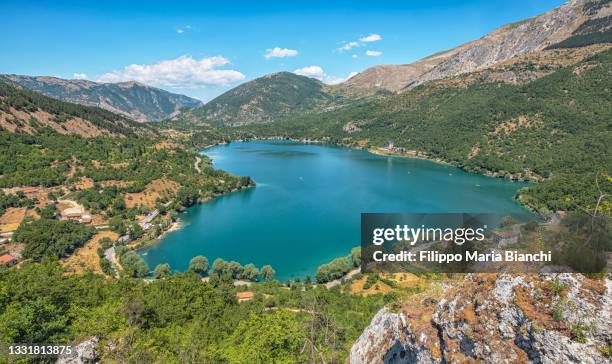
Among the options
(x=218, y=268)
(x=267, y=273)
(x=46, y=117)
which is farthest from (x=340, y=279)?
(x=46, y=117)

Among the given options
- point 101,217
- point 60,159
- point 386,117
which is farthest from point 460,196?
point 386,117

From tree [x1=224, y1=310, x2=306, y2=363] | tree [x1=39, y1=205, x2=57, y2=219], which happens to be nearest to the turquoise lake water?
tree [x1=39, y1=205, x2=57, y2=219]

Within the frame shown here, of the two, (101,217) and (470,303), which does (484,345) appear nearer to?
(470,303)

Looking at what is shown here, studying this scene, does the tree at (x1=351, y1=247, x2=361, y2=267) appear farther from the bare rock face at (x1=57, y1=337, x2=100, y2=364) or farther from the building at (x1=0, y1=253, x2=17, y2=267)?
the building at (x1=0, y1=253, x2=17, y2=267)

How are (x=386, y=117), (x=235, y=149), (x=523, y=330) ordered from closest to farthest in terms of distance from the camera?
1. (x=523, y=330)
2. (x=235, y=149)
3. (x=386, y=117)

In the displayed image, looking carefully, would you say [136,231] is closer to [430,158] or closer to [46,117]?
[46,117]

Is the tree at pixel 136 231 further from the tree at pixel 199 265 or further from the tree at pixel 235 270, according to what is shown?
the tree at pixel 235 270
